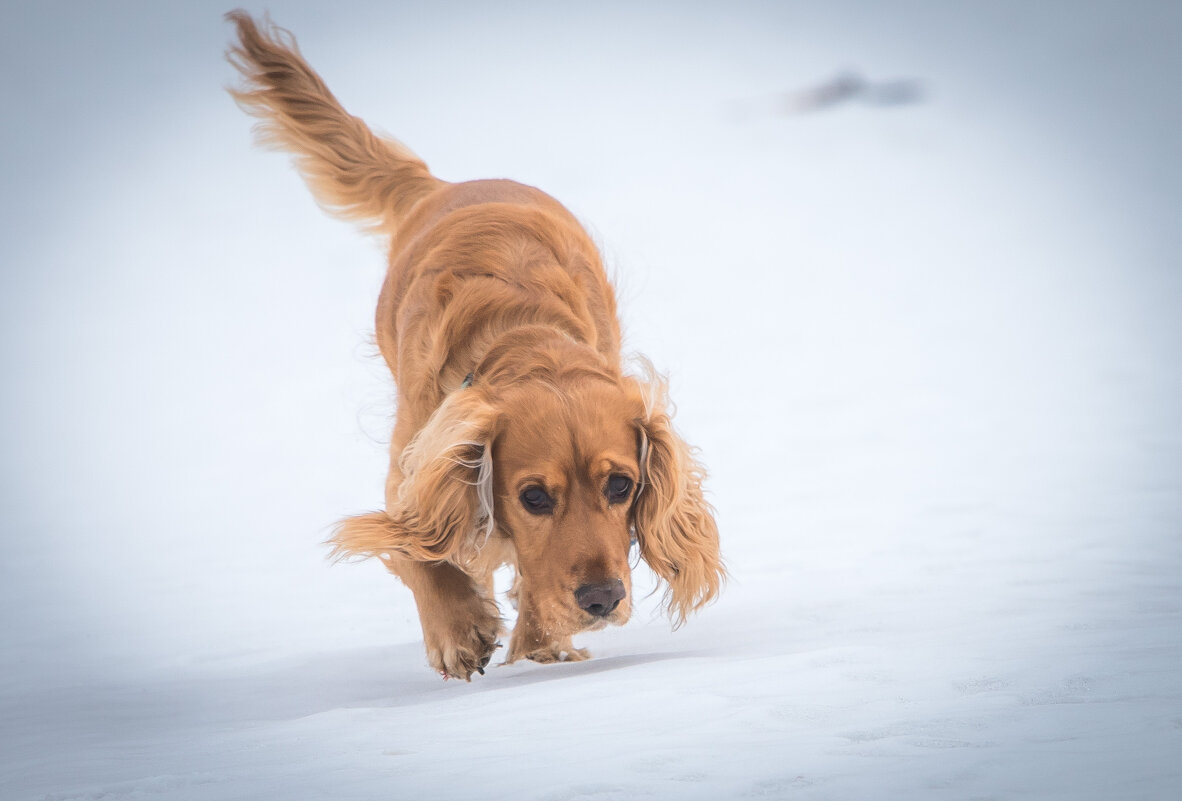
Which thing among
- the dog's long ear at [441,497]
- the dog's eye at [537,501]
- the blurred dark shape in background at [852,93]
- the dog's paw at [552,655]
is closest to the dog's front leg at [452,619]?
the dog's long ear at [441,497]

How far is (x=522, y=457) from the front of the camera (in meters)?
3.24

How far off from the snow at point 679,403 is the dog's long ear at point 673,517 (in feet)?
0.69

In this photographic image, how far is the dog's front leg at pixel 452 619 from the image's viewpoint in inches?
138

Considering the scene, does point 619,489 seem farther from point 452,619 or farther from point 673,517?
point 452,619

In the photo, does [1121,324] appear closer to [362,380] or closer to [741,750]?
[362,380]

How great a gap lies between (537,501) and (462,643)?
0.59m

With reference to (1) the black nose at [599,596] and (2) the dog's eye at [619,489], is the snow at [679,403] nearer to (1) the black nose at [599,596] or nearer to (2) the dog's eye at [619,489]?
(1) the black nose at [599,596]

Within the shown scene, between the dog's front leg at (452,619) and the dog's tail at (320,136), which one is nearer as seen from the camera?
the dog's front leg at (452,619)

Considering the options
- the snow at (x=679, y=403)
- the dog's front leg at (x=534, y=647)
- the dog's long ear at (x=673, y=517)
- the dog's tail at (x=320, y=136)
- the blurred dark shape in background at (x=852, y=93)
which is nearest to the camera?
the snow at (x=679, y=403)

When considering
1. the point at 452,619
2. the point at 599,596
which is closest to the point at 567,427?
the point at 599,596

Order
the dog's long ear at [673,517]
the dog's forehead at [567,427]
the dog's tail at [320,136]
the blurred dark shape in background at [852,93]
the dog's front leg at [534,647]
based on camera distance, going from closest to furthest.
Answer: the dog's forehead at [567,427], the dog's long ear at [673,517], the dog's front leg at [534,647], the dog's tail at [320,136], the blurred dark shape in background at [852,93]

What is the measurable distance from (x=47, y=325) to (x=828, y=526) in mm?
12116

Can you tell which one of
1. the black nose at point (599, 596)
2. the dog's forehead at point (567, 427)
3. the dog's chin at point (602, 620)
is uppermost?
the dog's forehead at point (567, 427)

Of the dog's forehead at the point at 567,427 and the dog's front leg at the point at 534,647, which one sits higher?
the dog's forehead at the point at 567,427
